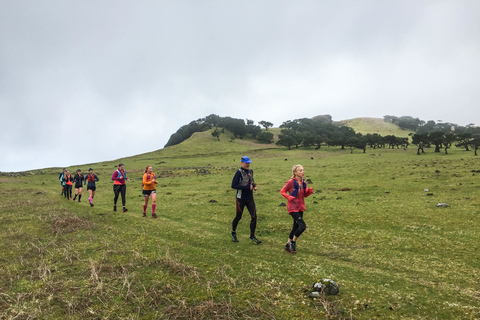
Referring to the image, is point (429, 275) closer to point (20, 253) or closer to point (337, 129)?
point (20, 253)

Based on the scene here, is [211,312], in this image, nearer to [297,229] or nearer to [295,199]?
[297,229]

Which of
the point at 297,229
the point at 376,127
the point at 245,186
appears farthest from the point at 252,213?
the point at 376,127

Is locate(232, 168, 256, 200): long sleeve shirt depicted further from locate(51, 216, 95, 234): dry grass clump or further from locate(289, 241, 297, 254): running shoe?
locate(51, 216, 95, 234): dry grass clump

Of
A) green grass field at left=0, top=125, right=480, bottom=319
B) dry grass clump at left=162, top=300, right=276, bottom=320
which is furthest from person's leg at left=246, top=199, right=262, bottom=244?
dry grass clump at left=162, top=300, right=276, bottom=320

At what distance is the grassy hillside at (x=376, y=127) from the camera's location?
5600 inches

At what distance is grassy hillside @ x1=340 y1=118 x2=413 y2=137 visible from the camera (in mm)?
142250

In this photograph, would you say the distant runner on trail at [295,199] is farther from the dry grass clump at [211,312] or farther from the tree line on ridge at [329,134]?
the tree line on ridge at [329,134]

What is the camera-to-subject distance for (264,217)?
14.8 metres

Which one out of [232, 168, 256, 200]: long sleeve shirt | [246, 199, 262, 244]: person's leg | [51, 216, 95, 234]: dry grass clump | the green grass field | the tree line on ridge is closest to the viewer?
the green grass field

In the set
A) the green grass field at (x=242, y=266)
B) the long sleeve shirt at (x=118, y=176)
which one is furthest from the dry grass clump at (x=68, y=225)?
the long sleeve shirt at (x=118, y=176)

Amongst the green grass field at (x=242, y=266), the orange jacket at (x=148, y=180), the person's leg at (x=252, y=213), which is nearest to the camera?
the green grass field at (x=242, y=266)

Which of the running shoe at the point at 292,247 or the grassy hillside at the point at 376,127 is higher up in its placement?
the grassy hillside at the point at 376,127

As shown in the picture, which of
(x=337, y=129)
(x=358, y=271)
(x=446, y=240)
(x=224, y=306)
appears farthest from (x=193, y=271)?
(x=337, y=129)

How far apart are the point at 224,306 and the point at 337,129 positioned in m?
137
